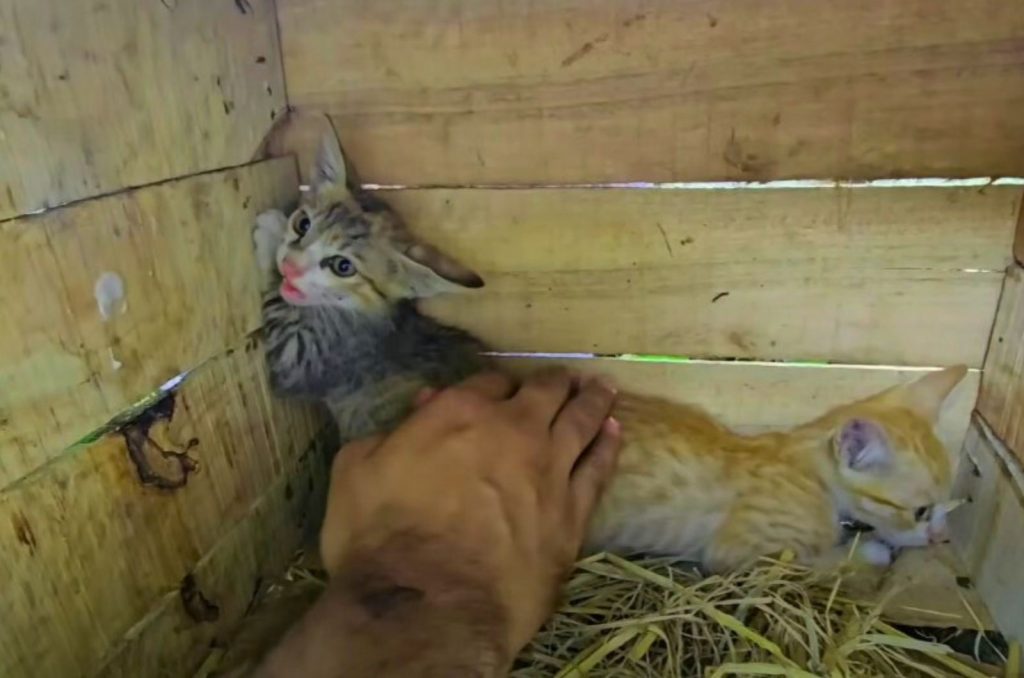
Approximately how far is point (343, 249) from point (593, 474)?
48 cm

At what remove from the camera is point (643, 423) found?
1.22 metres

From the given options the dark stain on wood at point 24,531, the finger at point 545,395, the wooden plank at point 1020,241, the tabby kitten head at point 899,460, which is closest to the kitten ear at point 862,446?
the tabby kitten head at point 899,460

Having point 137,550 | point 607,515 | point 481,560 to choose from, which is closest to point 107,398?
point 137,550

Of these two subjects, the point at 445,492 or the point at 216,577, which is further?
the point at 216,577

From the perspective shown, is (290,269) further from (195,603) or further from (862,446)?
(862,446)

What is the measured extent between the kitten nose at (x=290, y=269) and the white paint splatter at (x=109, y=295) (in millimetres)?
271

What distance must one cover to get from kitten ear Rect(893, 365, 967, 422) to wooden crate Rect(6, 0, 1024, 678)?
32 mm

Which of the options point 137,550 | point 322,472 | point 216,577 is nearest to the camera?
Result: point 137,550

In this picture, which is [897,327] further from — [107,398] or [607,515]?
[107,398]

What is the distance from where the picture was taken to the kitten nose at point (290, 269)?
44.6 inches

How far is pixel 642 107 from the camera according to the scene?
3.58 feet

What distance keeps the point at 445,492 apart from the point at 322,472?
466 millimetres

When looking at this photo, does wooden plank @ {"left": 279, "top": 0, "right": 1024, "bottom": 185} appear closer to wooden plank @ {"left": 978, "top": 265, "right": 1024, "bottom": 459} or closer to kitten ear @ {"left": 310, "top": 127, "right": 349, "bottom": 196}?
kitten ear @ {"left": 310, "top": 127, "right": 349, "bottom": 196}

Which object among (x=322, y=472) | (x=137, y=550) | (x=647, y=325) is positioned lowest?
(x=322, y=472)
